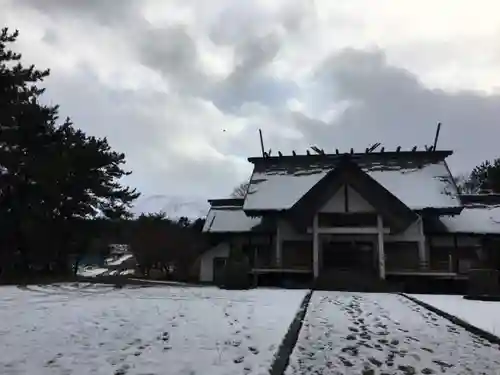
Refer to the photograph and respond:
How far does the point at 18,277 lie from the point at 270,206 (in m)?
11.0

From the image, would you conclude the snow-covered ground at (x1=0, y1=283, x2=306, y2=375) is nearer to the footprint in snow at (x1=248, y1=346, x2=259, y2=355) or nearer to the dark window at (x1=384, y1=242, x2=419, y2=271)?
the footprint in snow at (x1=248, y1=346, x2=259, y2=355)

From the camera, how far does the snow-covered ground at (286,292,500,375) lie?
17.0 ft

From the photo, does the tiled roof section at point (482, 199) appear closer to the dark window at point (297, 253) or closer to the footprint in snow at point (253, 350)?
the dark window at point (297, 253)

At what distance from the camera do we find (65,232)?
22.5m

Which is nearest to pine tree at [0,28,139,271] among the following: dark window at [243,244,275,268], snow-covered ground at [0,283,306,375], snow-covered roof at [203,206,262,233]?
snow-covered roof at [203,206,262,233]

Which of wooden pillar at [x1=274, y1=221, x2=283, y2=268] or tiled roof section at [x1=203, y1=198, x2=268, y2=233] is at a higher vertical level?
tiled roof section at [x1=203, y1=198, x2=268, y2=233]

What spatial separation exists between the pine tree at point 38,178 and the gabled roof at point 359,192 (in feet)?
32.6

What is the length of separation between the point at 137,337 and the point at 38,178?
16.4m

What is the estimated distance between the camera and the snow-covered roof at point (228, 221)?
2444 centimetres

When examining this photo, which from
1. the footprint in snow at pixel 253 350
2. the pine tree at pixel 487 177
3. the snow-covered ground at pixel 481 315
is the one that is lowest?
the footprint in snow at pixel 253 350

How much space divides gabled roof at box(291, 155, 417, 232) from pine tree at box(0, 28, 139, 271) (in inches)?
391

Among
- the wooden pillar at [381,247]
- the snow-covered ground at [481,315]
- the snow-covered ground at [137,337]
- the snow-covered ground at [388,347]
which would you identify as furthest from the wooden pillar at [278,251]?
the snow-covered ground at [388,347]

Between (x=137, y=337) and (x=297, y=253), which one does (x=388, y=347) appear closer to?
(x=137, y=337)

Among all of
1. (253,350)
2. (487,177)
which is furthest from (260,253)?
(487,177)
